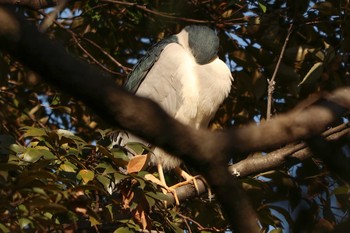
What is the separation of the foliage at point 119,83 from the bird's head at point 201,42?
6 cm

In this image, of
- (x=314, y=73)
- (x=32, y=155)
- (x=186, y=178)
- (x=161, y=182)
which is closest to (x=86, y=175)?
(x=32, y=155)

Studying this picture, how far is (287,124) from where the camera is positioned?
3.38 ft

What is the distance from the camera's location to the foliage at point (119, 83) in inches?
70.3

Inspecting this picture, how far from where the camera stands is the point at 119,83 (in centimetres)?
338

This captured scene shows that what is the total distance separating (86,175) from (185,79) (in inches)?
48.4

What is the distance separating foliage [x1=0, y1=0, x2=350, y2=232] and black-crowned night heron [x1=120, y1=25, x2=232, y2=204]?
92 millimetres

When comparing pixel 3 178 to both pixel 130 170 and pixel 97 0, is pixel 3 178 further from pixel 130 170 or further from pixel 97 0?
pixel 97 0

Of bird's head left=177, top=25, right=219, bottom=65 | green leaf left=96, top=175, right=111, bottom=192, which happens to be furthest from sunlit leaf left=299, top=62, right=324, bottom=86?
green leaf left=96, top=175, right=111, bottom=192

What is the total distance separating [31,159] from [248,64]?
55.6 inches

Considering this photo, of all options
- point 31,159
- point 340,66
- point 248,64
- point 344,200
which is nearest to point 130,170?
point 31,159

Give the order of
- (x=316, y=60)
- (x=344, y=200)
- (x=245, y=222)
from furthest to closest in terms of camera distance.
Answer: (x=316, y=60) → (x=344, y=200) → (x=245, y=222)

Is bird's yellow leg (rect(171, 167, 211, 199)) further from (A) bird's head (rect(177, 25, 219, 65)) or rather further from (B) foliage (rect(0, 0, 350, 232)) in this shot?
(A) bird's head (rect(177, 25, 219, 65))

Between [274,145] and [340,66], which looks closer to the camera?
[274,145]

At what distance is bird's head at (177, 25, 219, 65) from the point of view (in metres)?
3.35
